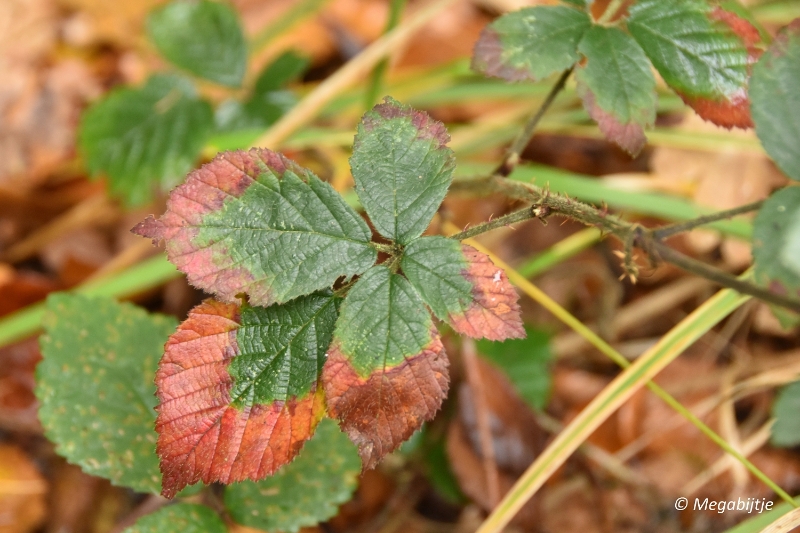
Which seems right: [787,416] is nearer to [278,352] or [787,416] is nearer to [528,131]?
[528,131]

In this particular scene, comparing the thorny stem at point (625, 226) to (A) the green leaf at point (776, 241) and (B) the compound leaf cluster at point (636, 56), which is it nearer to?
(A) the green leaf at point (776, 241)

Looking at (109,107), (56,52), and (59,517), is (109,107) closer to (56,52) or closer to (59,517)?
(56,52)

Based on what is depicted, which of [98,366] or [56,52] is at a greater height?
[56,52]

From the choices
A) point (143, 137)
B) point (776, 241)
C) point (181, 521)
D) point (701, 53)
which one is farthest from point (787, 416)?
point (143, 137)

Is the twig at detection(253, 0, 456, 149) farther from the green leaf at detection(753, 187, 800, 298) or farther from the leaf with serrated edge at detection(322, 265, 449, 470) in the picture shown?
the green leaf at detection(753, 187, 800, 298)

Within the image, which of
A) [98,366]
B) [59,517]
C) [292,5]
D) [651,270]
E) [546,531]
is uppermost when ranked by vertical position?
[292,5]

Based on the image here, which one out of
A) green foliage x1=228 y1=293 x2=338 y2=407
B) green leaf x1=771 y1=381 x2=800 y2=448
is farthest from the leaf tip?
green leaf x1=771 y1=381 x2=800 y2=448

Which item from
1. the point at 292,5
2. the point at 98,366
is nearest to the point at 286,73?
the point at 292,5
